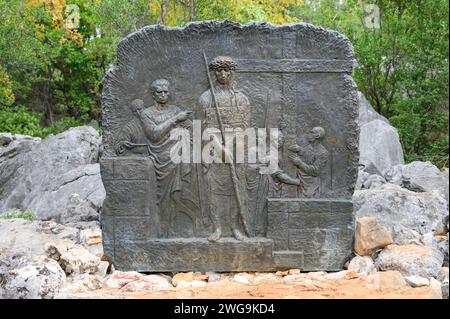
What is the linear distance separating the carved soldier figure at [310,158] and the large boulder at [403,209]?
1.28m

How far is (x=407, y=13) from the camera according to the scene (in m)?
11.6

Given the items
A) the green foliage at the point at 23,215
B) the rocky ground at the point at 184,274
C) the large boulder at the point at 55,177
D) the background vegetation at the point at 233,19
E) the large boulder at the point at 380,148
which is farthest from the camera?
the background vegetation at the point at 233,19

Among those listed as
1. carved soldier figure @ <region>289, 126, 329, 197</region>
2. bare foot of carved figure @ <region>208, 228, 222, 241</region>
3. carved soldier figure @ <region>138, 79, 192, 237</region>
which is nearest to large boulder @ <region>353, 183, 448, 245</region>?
carved soldier figure @ <region>289, 126, 329, 197</region>

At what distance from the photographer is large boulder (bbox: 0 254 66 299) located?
5.16 meters

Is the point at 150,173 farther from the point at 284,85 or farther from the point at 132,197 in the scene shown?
the point at 284,85

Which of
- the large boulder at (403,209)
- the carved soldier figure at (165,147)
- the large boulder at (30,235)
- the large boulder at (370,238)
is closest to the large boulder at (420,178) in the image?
the large boulder at (403,209)

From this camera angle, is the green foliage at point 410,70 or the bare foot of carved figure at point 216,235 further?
the green foliage at point 410,70

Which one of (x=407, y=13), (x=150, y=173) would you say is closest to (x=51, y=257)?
(x=150, y=173)

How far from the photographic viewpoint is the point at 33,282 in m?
5.18

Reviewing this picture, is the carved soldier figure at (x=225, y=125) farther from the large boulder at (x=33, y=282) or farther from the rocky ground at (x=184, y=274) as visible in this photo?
the large boulder at (x=33, y=282)

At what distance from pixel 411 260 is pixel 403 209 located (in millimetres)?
1350

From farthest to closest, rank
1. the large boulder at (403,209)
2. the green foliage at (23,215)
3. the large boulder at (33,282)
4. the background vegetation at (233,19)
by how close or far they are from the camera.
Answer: the background vegetation at (233,19) → the green foliage at (23,215) → the large boulder at (403,209) → the large boulder at (33,282)

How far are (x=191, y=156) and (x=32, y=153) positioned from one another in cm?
506

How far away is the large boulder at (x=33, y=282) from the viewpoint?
16.9 feet
